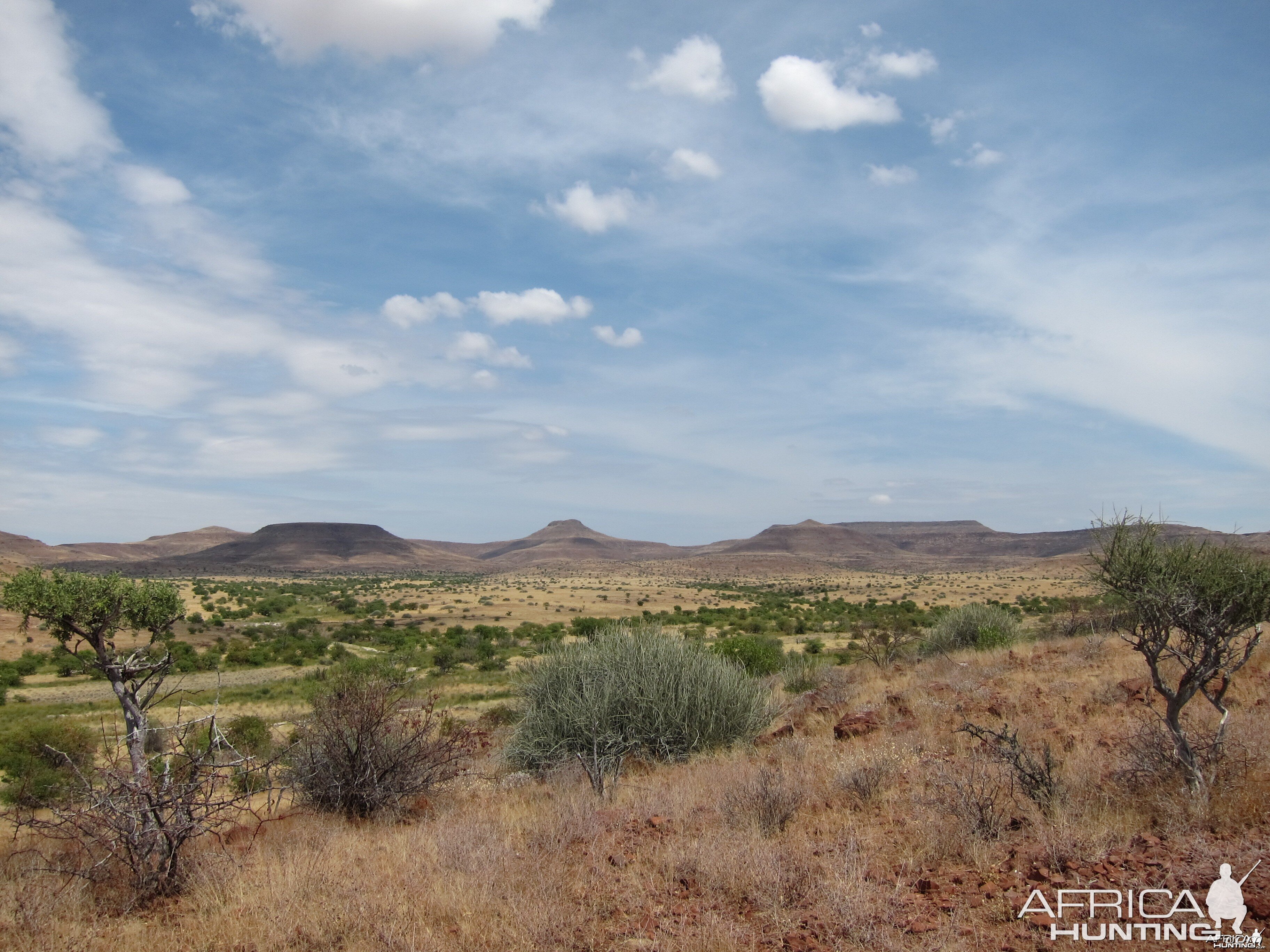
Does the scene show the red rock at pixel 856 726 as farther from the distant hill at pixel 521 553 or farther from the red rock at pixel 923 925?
the distant hill at pixel 521 553

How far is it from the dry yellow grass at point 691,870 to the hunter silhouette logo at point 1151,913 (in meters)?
0.15

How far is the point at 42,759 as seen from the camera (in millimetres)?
14914

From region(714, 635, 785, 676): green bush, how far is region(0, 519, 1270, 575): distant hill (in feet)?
325

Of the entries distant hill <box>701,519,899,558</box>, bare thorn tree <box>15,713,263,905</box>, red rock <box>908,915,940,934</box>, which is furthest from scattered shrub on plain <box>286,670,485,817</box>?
distant hill <box>701,519,899,558</box>

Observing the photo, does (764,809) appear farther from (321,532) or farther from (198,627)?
(321,532)

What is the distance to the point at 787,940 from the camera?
187 inches

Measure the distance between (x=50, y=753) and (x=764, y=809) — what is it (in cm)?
1554

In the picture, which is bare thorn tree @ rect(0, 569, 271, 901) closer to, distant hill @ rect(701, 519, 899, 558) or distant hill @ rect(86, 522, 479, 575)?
distant hill @ rect(86, 522, 479, 575)

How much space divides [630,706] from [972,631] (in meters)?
16.6

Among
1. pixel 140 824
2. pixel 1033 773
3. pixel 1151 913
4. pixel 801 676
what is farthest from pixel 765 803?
pixel 801 676

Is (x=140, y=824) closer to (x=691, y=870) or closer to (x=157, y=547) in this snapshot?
(x=691, y=870)

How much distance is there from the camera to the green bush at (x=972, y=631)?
22.6m

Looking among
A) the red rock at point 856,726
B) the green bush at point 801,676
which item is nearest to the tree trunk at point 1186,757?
the red rock at point 856,726

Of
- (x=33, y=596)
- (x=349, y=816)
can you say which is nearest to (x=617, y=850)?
(x=349, y=816)
